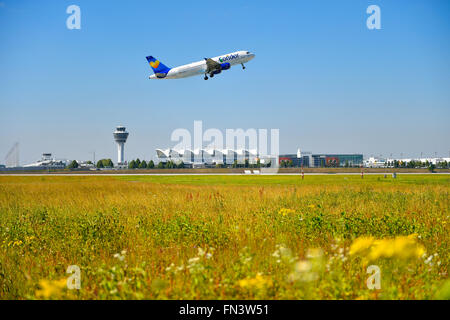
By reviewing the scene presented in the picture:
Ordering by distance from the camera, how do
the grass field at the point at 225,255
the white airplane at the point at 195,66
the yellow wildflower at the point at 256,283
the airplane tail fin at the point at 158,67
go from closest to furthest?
the yellow wildflower at the point at 256,283 → the grass field at the point at 225,255 → the white airplane at the point at 195,66 → the airplane tail fin at the point at 158,67

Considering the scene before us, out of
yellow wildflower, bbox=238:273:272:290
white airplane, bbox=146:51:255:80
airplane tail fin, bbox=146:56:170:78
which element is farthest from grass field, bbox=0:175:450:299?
airplane tail fin, bbox=146:56:170:78

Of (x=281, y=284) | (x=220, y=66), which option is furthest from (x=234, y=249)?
(x=220, y=66)

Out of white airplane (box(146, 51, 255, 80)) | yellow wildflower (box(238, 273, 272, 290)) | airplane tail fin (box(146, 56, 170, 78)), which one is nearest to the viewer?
yellow wildflower (box(238, 273, 272, 290))

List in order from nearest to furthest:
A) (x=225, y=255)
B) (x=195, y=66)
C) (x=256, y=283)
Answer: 1. (x=256, y=283)
2. (x=225, y=255)
3. (x=195, y=66)

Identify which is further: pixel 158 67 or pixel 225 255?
pixel 158 67

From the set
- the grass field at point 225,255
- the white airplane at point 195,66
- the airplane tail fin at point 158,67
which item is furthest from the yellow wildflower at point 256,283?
the airplane tail fin at point 158,67

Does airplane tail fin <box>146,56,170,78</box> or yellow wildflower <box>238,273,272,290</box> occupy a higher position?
airplane tail fin <box>146,56,170,78</box>

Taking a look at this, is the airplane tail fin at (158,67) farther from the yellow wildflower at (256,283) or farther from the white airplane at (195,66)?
the yellow wildflower at (256,283)

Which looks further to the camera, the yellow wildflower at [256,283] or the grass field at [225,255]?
the grass field at [225,255]

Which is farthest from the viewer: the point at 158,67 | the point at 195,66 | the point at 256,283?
the point at 158,67

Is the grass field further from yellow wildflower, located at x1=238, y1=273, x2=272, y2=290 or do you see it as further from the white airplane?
the white airplane

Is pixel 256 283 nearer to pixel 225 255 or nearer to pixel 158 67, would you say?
pixel 225 255

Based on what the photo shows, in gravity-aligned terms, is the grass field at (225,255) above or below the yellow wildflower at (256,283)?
below

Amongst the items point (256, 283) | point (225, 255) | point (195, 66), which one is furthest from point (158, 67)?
point (256, 283)
